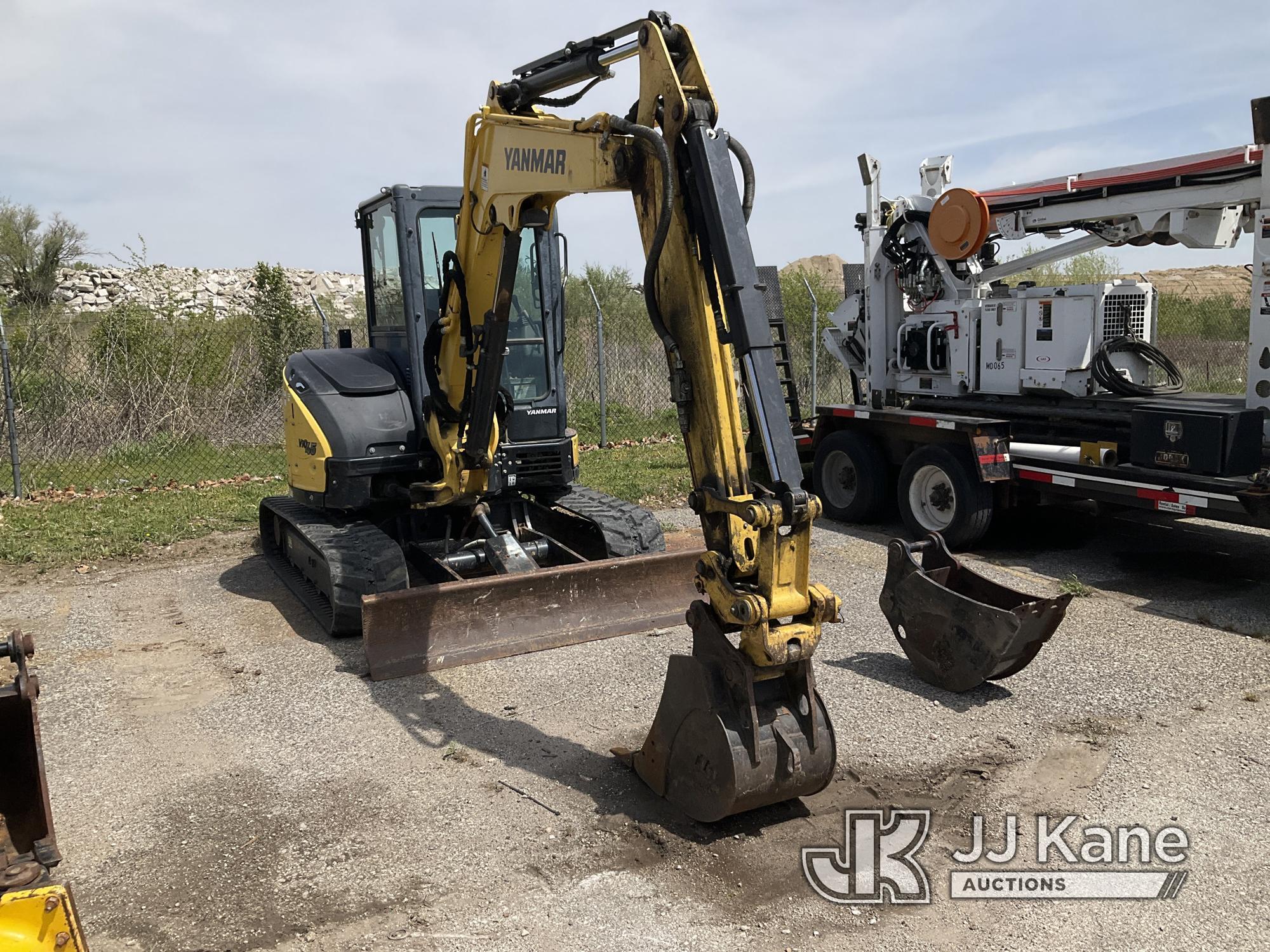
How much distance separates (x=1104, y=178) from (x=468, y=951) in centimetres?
796

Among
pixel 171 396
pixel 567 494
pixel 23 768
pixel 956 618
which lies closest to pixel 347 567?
pixel 567 494

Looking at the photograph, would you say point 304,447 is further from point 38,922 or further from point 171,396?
point 171,396

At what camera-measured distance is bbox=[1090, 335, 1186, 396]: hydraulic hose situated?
8617 millimetres

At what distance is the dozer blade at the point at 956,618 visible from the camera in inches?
209

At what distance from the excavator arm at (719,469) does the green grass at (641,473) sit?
21.8 ft

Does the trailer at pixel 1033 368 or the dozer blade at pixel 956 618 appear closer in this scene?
the dozer blade at pixel 956 618

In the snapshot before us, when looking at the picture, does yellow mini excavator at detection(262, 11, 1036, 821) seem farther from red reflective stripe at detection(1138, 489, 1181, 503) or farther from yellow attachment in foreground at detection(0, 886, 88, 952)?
red reflective stripe at detection(1138, 489, 1181, 503)

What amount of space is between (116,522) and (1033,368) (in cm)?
862

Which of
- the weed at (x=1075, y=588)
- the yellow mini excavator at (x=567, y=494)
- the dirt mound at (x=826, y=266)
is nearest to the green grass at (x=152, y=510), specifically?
the yellow mini excavator at (x=567, y=494)

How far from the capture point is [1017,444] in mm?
8836

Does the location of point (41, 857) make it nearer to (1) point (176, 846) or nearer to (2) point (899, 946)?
(1) point (176, 846)

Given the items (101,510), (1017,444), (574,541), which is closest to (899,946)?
(574,541)

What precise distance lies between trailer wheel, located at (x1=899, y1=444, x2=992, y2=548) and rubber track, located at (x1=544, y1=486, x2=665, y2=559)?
292 centimetres

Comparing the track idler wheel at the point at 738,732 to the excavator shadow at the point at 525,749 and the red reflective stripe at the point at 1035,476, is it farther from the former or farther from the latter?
the red reflective stripe at the point at 1035,476
